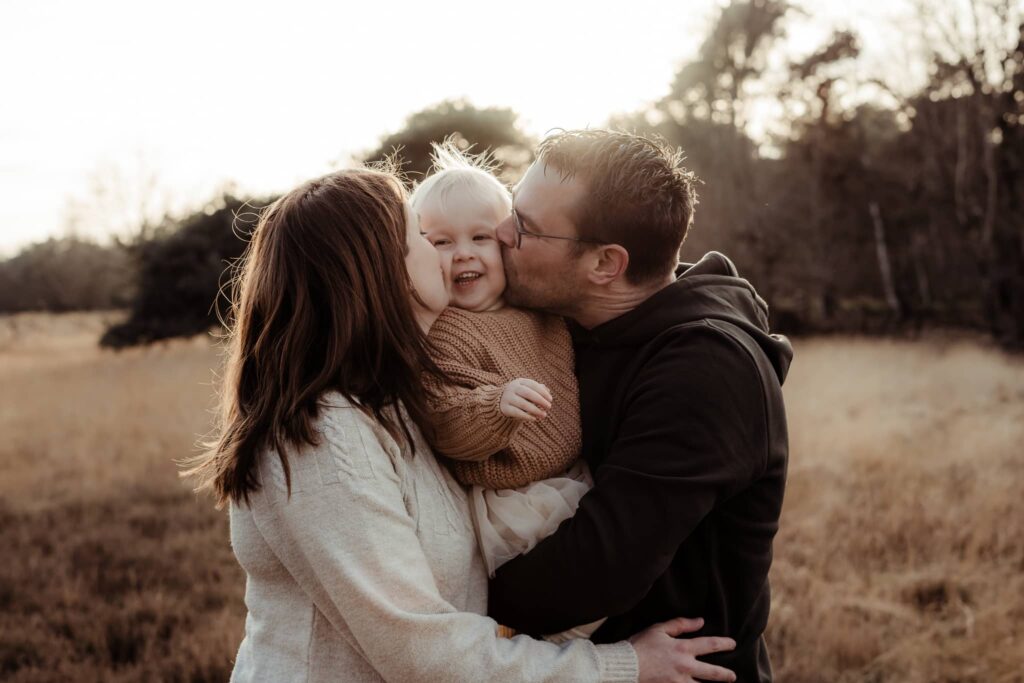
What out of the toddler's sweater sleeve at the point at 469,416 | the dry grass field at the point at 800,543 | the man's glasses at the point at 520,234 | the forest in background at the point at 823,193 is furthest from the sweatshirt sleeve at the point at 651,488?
the forest in background at the point at 823,193

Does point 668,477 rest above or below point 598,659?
above

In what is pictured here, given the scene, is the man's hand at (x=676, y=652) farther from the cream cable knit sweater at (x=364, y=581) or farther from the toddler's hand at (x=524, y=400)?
the toddler's hand at (x=524, y=400)

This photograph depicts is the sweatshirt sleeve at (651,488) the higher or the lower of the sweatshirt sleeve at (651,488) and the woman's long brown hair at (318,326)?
the lower

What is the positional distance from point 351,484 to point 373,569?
0.17 metres

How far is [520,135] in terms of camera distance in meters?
15.2

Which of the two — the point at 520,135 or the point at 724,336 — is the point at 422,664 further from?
the point at 520,135

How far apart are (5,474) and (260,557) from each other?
7963 millimetres

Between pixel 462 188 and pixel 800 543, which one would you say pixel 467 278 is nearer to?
pixel 462 188

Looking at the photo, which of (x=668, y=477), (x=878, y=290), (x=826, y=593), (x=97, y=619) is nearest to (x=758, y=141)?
(x=878, y=290)

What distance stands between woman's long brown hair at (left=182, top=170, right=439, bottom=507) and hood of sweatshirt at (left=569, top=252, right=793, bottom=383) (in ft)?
1.77

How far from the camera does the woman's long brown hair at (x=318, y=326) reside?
1.76 meters

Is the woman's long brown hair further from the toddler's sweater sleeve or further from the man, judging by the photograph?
the man

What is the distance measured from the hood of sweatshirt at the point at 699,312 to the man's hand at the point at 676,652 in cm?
66

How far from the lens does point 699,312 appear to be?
6.80 feet
